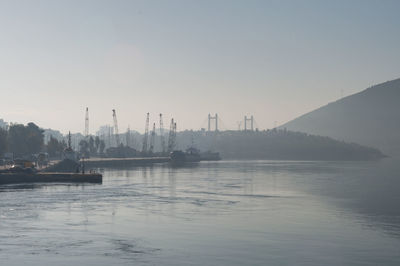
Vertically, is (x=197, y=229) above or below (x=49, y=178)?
below

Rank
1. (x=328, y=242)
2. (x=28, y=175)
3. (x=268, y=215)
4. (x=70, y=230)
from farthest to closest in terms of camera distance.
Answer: (x=28, y=175), (x=268, y=215), (x=70, y=230), (x=328, y=242)

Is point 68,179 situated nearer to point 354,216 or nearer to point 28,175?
point 28,175

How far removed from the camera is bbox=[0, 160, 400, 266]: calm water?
146 feet

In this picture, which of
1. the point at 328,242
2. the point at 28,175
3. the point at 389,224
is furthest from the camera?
the point at 28,175

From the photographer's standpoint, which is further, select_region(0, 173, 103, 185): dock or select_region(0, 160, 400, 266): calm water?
select_region(0, 173, 103, 185): dock

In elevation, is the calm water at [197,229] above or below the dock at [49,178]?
below

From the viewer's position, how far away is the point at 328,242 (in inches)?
2028

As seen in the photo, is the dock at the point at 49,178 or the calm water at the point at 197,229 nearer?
the calm water at the point at 197,229

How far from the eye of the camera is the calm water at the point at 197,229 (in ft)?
146

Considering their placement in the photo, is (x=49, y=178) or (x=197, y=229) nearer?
(x=197, y=229)

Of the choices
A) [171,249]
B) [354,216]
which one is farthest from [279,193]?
[171,249]

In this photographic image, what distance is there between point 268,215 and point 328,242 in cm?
1783

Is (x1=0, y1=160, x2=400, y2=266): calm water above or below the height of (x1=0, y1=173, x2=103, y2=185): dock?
below

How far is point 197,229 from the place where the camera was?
190ft
